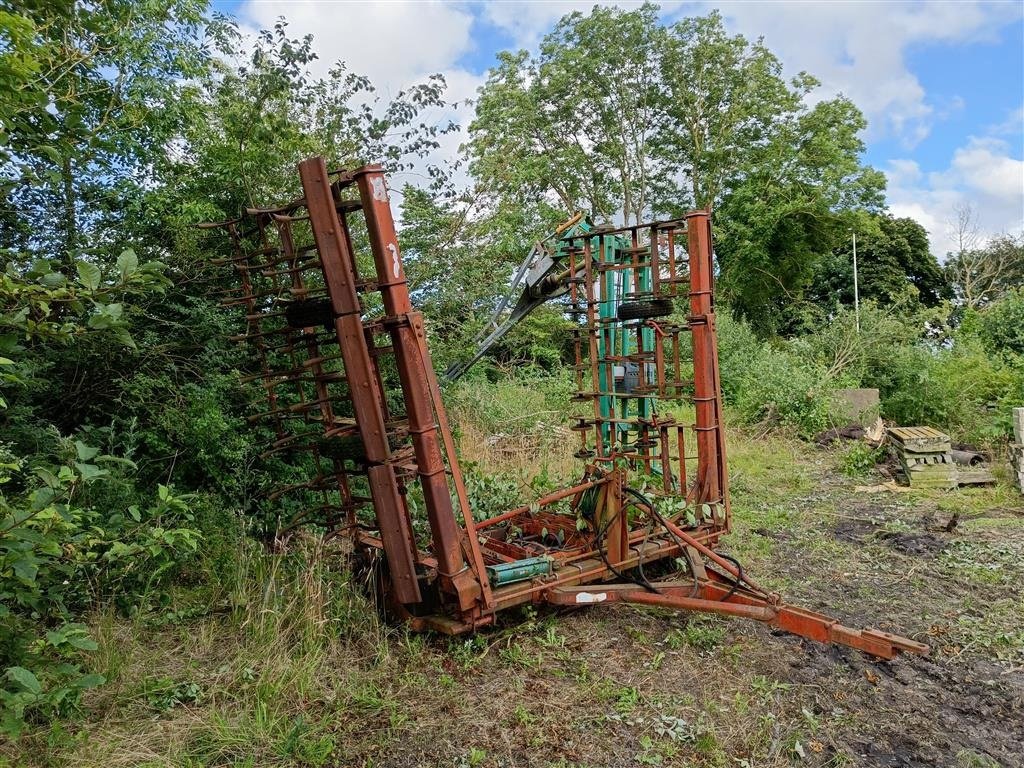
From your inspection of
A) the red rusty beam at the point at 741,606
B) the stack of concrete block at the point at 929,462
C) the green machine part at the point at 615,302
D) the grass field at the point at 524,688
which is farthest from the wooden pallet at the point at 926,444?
the red rusty beam at the point at 741,606

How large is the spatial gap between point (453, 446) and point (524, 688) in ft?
4.42

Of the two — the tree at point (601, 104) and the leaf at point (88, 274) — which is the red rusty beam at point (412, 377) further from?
the tree at point (601, 104)

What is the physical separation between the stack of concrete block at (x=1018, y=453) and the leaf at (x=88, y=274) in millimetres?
9716

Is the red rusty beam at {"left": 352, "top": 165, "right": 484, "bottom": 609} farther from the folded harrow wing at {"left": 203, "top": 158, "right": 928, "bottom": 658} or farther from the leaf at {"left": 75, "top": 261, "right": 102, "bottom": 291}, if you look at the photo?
the leaf at {"left": 75, "top": 261, "right": 102, "bottom": 291}

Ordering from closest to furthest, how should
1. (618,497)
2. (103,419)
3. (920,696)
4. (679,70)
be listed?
(920,696) < (618,497) < (103,419) < (679,70)

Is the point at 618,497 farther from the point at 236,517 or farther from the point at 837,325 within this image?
the point at 837,325

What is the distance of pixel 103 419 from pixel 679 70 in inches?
1060

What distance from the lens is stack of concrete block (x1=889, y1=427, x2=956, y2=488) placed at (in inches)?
353

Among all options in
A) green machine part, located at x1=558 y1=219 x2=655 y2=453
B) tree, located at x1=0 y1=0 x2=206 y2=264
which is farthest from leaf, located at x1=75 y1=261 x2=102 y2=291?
green machine part, located at x1=558 y1=219 x2=655 y2=453

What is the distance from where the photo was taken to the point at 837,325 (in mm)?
15258

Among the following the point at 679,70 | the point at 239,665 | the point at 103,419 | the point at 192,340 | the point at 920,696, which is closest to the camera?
the point at 239,665

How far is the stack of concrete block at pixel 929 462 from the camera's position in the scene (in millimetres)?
8970

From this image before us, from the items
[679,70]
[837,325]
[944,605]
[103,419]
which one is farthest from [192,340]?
[679,70]

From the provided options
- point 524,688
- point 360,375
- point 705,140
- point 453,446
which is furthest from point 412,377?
point 705,140
